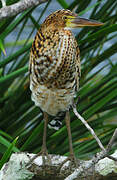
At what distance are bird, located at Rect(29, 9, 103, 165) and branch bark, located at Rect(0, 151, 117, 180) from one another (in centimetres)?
27

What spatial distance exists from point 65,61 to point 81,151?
0.84 meters

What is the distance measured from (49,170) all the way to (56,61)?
48cm

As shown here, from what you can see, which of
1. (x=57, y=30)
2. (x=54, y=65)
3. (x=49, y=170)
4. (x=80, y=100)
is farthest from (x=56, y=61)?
(x=80, y=100)

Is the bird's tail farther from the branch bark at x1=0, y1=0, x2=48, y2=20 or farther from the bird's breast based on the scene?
the branch bark at x1=0, y1=0, x2=48, y2=20

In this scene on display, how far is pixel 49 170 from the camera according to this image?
1813 mm

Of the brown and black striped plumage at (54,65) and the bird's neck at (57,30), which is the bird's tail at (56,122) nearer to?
the brown and black striped plumage at (54,65)

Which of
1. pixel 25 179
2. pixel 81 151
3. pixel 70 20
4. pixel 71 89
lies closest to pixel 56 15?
pixel 70 20

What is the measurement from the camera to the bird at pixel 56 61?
1.71m

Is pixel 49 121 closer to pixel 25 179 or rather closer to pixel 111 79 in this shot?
pixel 111 79

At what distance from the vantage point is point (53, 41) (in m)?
1.74

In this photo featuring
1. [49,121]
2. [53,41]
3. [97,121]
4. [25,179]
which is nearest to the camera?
[25,179]

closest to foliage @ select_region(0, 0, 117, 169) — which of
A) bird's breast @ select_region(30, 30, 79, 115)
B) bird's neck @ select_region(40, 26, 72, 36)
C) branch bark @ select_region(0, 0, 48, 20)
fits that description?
bird's breast @ select_region(30, 30, 79, 115)

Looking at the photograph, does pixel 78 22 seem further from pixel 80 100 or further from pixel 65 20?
pixel 80 100

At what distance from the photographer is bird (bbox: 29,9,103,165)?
1.71 meters
